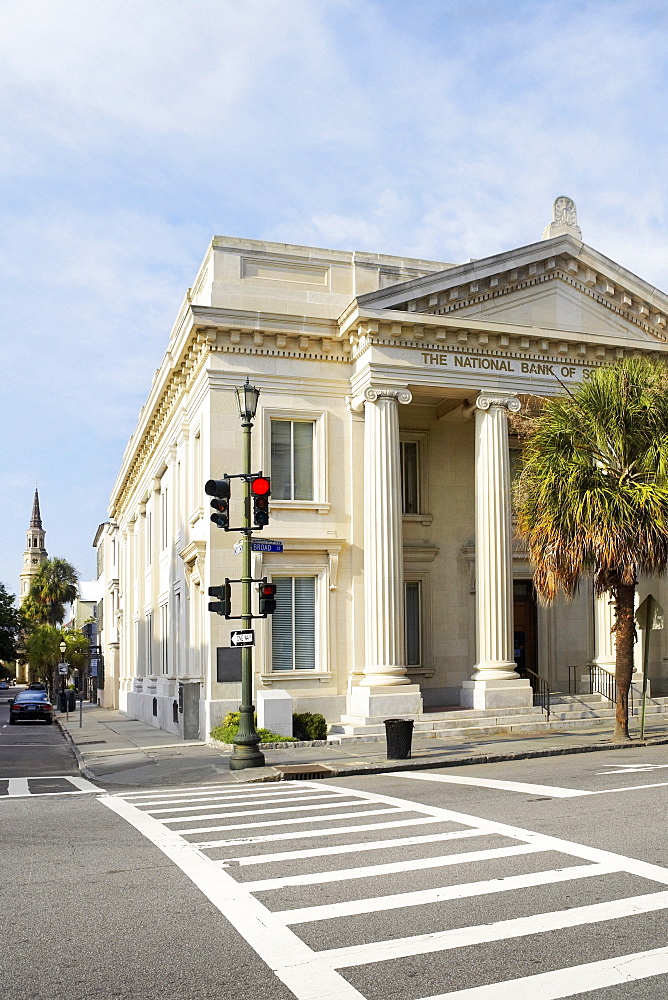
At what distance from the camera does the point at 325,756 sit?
2083 centimetres

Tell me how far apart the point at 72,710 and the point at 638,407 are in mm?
39566

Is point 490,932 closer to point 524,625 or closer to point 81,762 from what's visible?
point 81,762

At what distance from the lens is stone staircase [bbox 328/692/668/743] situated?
24547mm

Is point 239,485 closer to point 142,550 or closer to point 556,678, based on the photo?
point 556,678

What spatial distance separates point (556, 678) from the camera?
30.0 metres

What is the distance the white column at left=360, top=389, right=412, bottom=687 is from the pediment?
8.98 feet

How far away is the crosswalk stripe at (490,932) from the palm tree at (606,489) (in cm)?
1415

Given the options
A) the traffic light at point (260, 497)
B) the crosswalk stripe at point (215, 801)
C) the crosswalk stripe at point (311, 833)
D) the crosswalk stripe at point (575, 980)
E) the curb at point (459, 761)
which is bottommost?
the curb at point (459, 761)

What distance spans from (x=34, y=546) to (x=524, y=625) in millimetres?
164664

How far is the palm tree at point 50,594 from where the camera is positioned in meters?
110

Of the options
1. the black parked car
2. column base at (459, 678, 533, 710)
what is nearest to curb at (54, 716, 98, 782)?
column base at (459, 678, 533, 710)

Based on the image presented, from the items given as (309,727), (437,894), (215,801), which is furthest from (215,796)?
(309,727)

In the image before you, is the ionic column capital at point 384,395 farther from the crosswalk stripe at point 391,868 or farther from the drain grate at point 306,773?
the crosswalk stripe at point 391,868

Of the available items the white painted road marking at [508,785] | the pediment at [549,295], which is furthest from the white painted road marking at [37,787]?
the pediment at [549,295]
